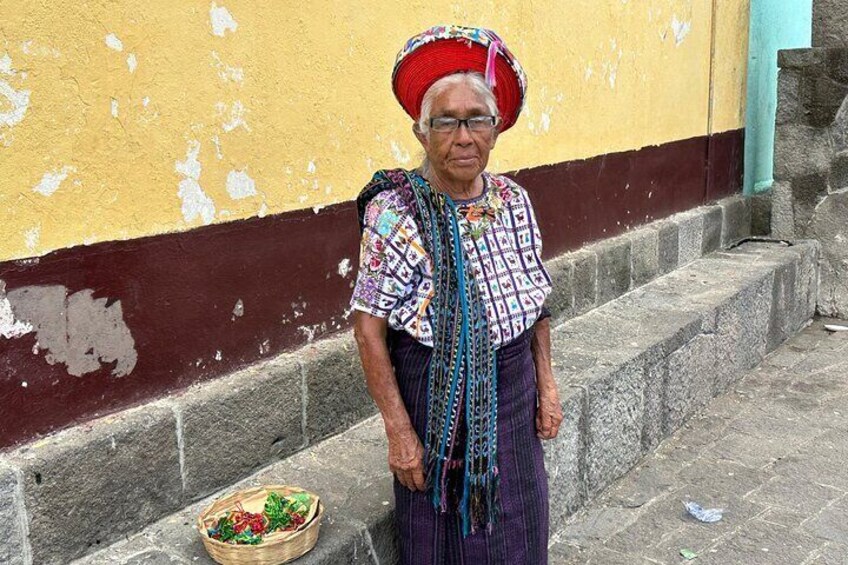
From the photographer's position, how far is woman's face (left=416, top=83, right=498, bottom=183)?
220 cm

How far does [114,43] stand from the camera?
2461mm

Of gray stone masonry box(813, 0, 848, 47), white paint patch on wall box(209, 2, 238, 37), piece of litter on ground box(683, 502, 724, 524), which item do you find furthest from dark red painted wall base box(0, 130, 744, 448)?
gray stone masonry box(813, 0, 848, 47)

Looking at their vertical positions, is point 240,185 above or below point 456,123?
below

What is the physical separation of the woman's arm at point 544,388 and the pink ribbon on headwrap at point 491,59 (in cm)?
75

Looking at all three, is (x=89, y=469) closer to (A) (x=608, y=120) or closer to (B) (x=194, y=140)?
(B) (x=194, y=140)

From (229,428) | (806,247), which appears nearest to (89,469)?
(229,428)

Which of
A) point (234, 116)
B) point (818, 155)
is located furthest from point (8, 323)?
point (818, 155)

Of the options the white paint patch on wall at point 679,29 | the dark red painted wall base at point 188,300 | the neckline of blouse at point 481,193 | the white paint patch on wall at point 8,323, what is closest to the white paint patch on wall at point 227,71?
the dark red painted wall base at point 188,300

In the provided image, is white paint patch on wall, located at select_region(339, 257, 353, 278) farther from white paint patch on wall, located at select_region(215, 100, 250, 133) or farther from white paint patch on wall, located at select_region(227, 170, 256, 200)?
white paint patch on wall, located at select_region(215, 100, 250, 133)

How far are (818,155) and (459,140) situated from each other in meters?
5.48

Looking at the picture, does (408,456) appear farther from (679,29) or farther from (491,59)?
(679,29)

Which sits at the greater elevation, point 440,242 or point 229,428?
point 440,242

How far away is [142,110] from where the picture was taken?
2.57m

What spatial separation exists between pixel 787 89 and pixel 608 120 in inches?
92.1
